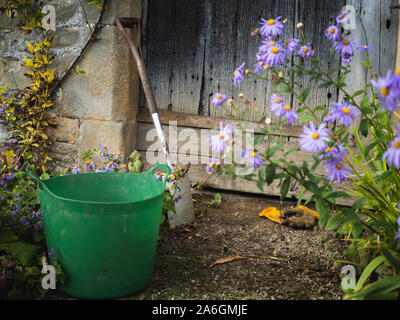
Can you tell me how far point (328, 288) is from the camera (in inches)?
71.1

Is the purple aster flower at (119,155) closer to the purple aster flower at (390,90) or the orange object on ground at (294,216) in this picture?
the orange object on ground at (294,216)

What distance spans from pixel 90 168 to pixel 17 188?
413 millimetres

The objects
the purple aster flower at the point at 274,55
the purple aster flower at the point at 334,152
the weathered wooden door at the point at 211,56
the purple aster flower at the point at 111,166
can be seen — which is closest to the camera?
the purple aster flower at the point at 334,152

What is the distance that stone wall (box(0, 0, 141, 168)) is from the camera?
2693mm

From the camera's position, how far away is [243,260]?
2.05 metres

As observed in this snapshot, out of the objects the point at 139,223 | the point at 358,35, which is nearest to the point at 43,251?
the point at 139,223

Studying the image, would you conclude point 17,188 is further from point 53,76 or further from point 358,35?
point 358,35

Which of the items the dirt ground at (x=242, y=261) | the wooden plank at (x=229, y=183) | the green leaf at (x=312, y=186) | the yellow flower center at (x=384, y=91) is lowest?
the dirt ground at (x=242, y=261)

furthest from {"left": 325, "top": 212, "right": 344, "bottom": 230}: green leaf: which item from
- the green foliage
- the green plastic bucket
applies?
the green plastic bucket

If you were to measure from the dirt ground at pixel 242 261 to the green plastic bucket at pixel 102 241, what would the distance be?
0.11 meters

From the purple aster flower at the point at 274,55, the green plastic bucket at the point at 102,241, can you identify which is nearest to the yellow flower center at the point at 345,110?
the purple aster flower at the point at 274,55

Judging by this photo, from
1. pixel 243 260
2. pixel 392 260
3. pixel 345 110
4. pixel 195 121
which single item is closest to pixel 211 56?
pixel 195 121

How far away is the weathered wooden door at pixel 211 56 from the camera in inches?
104

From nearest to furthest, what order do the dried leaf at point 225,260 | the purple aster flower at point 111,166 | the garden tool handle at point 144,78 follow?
the dried leaf at point 225,260, the purple aster flower at point 111,166, the garden tool handle at point 144,78
